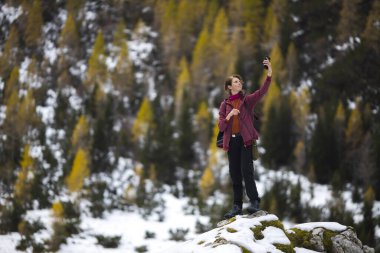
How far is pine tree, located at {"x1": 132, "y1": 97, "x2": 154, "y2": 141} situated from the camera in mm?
38281

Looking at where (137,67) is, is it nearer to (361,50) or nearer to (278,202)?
(361,50)

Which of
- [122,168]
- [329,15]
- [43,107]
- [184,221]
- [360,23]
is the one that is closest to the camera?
[184,221]

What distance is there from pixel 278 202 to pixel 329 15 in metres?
32.2

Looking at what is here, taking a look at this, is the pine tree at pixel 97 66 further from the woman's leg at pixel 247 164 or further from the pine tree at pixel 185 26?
the woman's leg at pixel 247 164

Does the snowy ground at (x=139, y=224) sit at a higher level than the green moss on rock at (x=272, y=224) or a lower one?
higher

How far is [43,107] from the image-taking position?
143 ft

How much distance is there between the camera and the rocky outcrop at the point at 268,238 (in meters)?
4.86

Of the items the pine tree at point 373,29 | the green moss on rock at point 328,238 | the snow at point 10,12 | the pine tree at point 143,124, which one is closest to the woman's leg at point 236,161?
the green moss on rock at point 328,238

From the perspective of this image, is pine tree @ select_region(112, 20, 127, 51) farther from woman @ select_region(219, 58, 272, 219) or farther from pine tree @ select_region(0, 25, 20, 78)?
woman @ select_region(219, 58, 272, 219)

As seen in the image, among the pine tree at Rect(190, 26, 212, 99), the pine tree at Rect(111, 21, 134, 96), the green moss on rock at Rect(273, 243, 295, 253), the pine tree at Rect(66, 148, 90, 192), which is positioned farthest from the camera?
the pine tree at Rect(111, 21, 134, 96)

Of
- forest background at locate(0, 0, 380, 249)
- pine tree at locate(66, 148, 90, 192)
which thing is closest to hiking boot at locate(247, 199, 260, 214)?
forest background at locate(0, 0, 380, 249)

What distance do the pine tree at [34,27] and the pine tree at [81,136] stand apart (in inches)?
822

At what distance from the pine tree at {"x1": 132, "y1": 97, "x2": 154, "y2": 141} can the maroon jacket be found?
106 feet

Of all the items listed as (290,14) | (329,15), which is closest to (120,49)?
(290,14)
